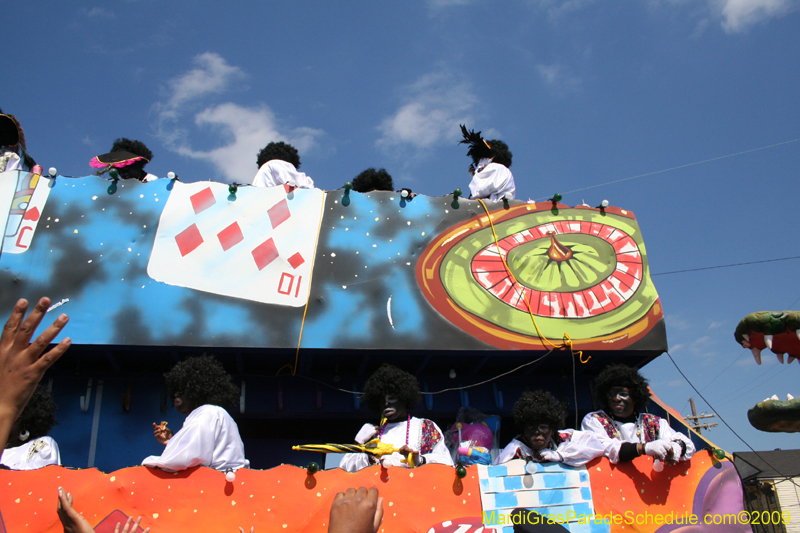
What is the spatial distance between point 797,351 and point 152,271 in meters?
5.64

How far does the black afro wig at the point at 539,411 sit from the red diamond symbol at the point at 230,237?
323 centimetres

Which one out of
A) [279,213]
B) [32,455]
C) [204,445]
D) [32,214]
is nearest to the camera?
[204,445]

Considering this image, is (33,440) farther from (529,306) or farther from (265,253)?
(529,306)

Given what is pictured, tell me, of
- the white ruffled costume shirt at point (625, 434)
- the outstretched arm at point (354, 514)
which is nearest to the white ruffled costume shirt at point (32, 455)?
the outstretched arm at point (354, 514)

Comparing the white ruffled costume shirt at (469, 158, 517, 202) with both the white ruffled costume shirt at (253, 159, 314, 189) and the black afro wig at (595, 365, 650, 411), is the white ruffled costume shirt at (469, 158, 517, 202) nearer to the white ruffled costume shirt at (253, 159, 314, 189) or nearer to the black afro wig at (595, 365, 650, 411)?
the white ruffled costume shirt at (253, 159, 314, 189)

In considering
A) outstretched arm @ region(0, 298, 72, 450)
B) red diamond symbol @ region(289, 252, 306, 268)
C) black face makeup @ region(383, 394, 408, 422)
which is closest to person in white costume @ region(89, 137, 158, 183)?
red diamond symbol @ region(289, 252, 306, 268)

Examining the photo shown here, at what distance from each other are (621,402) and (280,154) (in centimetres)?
503

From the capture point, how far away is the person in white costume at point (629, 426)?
13.4ft

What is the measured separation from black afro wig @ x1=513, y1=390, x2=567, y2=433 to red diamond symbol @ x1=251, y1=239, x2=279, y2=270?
2.86 meters

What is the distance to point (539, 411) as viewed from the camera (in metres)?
4.34

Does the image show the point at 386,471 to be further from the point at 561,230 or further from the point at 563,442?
the point at 561,230

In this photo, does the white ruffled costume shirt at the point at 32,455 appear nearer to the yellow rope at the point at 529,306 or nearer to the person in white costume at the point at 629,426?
the person in white costume at the point at 629,426

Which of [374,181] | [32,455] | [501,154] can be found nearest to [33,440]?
[32,455]

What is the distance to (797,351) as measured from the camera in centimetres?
447
